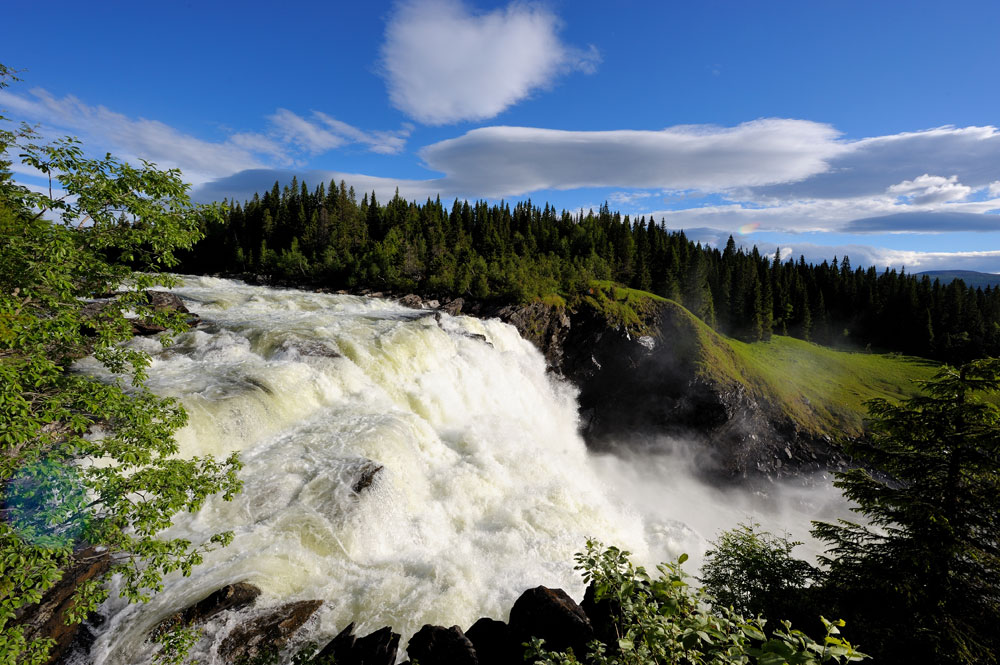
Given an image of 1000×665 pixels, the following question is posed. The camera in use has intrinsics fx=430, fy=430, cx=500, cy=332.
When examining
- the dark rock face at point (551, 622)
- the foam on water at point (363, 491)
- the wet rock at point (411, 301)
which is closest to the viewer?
the dark rock face at point (551, 622)

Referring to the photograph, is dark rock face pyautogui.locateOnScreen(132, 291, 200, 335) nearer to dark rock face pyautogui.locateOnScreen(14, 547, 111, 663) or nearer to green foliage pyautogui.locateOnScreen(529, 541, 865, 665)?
dark rock face pyautogui.locateOnScreen(14, 547, 111, 663)

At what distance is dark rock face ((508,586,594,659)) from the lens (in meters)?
8.73

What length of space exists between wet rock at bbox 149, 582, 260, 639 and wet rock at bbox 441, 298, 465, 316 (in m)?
44.5

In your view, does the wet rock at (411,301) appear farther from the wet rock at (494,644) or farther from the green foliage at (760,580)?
the wet rock at (494,644)

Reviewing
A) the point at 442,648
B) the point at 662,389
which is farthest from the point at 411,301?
the point at 442,648

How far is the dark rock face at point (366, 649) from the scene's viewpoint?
29.9ft

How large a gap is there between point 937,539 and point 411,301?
5235 cm

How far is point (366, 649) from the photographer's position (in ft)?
30.7

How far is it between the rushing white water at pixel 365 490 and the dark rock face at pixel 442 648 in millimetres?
3069

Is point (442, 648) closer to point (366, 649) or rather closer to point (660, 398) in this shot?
point (366, 649)

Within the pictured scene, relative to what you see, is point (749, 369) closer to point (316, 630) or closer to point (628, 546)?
point (628, 546)

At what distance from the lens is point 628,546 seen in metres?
24.0

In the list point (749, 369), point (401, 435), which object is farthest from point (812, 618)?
point (749, 369)

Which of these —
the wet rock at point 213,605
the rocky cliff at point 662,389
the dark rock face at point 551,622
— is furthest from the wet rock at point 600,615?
the rocky cliff at point 662,389
